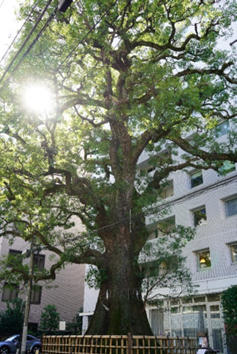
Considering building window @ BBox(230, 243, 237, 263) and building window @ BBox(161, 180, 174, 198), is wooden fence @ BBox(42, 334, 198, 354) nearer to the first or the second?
building window @ BBox(230, 243, 237, 263)

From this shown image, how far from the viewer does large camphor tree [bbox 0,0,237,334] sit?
1212 cm

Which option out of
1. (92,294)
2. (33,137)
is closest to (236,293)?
(33,137)

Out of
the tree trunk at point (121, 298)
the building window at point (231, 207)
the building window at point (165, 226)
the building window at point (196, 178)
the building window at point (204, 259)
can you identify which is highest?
the building window at point (196, 178)

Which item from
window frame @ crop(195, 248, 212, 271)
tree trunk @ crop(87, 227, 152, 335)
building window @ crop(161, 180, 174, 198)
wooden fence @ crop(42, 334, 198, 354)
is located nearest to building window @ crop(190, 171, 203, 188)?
building window @ crop(161, 180, 174, 198)

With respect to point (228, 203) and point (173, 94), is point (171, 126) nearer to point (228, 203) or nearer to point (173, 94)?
point (173, 94)

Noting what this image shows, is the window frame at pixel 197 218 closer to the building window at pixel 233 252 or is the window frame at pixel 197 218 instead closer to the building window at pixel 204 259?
the building window at pixel 204 259

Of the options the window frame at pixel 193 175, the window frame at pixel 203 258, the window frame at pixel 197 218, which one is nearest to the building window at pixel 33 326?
the window frame at pixel 203 258

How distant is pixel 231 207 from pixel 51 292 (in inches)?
879

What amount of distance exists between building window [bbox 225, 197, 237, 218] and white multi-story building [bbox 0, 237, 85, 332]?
18.9 meters

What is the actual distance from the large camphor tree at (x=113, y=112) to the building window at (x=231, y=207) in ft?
17.7

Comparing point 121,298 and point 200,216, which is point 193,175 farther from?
point 121,298

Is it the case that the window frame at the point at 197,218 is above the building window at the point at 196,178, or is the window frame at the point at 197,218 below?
below

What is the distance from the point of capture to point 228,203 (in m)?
19.2

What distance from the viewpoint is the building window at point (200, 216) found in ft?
67.0
